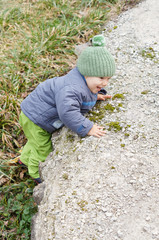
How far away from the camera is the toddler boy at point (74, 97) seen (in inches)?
110

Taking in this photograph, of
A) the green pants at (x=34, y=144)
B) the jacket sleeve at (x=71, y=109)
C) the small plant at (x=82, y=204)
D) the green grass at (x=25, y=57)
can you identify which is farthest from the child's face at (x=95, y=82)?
the green grass at (x=25, y=57)

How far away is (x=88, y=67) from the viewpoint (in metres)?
2.82

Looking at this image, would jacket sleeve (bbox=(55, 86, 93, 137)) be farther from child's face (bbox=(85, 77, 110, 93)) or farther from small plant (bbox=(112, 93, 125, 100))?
small plant (bbox=(112, 93, 125, 100))

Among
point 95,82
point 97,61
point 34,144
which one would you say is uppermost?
point 97,61

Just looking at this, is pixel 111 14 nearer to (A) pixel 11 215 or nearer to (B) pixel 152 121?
(B) pixel 152 121

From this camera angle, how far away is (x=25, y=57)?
16.9 ft

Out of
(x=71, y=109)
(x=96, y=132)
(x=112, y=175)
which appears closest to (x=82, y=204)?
(x=112, y=175)

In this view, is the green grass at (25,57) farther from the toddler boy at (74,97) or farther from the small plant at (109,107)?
the small plant at (109,107)

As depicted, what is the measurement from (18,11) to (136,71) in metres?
4.12

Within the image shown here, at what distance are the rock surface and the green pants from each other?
30cm

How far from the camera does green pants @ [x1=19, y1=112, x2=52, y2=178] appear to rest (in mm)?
3438

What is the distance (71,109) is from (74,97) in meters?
0.15

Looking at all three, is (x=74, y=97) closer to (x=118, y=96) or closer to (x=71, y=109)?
(x=71, y=109)

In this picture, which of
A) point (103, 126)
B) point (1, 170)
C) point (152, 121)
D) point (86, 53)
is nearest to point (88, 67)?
point (86, 53)
